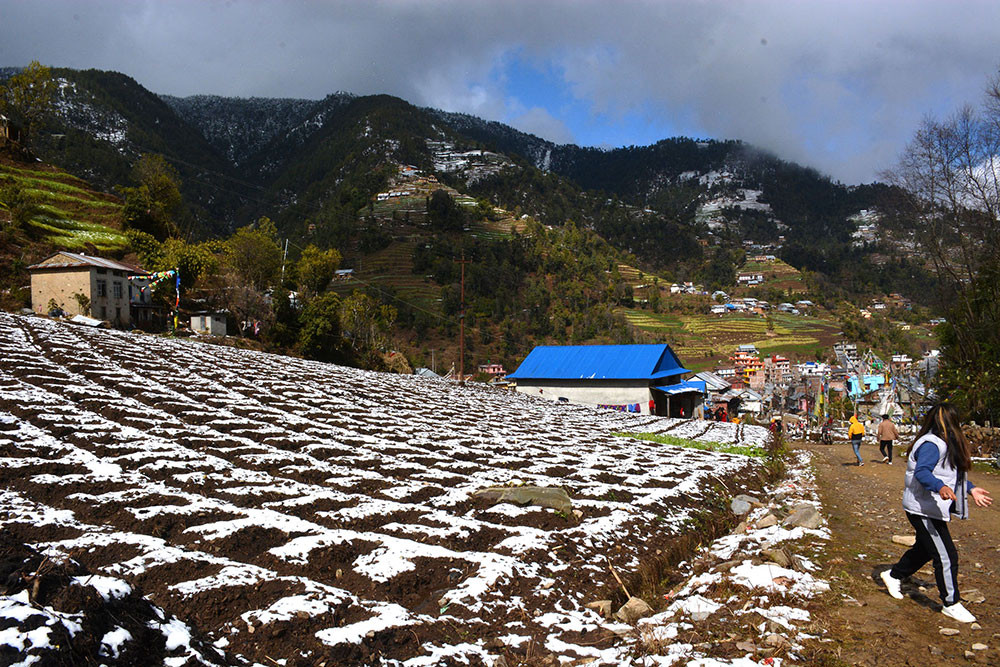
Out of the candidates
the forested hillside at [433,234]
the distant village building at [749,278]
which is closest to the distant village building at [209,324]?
the forested hillside at [433,234]

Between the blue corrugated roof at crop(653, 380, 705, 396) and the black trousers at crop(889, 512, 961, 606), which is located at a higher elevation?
the black trousers at crop(889, 512, 961, 606)

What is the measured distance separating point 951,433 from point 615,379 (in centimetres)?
A: 3156

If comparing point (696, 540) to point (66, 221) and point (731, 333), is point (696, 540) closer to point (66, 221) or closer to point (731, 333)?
point (66, 221)

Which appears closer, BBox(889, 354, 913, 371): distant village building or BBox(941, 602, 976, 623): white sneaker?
BBox(941, 602, 976, 623): white sneaker

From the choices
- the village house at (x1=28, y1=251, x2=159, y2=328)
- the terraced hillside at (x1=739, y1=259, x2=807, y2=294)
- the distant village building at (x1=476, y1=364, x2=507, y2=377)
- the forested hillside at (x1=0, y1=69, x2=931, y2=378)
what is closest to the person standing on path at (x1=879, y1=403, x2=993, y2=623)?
the forested hillside at (x1=0, y1=69, x2=931, y2=378)

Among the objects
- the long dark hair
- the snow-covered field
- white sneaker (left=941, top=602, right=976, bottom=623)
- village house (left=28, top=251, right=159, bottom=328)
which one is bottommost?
white sneaker (left=941, top=602, right=976, bottom=623)

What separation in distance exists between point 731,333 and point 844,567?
10708 centimetres

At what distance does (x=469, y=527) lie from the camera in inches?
234

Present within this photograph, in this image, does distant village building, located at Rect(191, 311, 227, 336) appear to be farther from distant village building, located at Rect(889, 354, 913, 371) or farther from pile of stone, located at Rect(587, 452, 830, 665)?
distant village building, located at Rect(889, 354, 913, 371)

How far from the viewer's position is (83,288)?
89.5 ft

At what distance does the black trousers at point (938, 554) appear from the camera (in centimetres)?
453

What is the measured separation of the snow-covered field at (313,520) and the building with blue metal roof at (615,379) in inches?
902

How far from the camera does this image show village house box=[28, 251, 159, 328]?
27234 mm

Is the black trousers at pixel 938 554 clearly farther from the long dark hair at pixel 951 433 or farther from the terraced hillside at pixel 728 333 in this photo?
the terraced hillside at pixel 728 333
